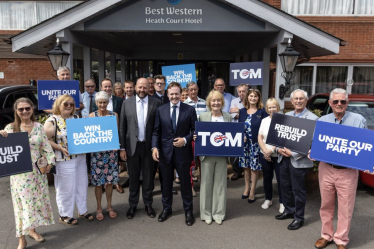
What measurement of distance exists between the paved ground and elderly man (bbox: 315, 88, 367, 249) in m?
0.22

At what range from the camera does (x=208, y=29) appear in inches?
283

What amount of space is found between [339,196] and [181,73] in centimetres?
455

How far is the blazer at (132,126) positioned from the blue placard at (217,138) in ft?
2.40

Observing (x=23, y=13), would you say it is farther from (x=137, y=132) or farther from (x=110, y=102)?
(x=137, y=132)

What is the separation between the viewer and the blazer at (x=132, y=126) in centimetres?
468

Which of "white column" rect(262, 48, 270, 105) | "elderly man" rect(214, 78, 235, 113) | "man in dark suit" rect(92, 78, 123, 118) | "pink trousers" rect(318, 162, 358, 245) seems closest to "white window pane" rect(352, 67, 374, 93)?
"white column" rect(262, 48, 270, 105)

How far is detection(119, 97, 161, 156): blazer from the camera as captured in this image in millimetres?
4676

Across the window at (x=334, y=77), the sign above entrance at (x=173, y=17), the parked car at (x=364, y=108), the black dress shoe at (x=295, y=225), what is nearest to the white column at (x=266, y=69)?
the sign above entrance at (x=173, y=17)

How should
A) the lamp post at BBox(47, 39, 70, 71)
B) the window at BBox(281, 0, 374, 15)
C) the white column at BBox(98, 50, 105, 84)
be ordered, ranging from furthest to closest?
the window at BBox(281, 0, 374, 15) → the white column at BBox(98, 50, 105, 84) → the lamp post at BBox(47, 39, 70, 71)

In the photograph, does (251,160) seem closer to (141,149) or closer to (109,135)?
(141,149)

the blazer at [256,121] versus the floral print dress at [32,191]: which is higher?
the blazer at [256,121]

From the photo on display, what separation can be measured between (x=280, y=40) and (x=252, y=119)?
283 centimetres

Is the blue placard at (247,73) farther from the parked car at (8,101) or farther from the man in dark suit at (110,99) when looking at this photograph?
the parked car at (8,101)

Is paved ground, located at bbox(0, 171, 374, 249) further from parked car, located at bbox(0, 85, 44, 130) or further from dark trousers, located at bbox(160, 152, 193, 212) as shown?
parked car, located at bbox(0, 85, 44, 130)
